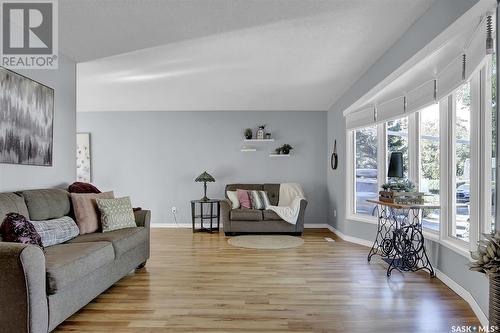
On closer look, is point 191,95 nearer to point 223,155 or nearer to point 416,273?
point 223,155

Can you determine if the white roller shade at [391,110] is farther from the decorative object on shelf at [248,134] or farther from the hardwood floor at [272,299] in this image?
the decorative object on shelf at [248,134]

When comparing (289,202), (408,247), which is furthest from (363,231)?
(289,202)

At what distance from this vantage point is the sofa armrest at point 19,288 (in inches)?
75.9

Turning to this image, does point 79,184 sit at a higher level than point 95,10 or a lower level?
lower

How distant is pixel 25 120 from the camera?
10.5 ft

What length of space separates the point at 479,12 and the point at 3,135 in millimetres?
3830

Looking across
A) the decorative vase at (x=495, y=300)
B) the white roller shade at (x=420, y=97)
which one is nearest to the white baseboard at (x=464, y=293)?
the decorative vase at (x=495, y=300)

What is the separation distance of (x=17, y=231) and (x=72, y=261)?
434mm

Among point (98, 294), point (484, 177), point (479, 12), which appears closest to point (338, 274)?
point (484, 177)

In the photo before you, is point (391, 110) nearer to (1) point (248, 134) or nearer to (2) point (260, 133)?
(2) point (260, 133)

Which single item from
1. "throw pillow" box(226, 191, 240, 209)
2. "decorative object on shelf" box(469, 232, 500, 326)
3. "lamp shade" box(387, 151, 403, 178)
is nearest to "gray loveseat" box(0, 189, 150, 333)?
"throw pillow" box(226, 191, 240, 209)

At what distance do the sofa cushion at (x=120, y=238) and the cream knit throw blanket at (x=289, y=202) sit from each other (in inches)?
107

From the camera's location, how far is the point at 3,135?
291cm

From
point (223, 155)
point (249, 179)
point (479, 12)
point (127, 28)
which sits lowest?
point (249, 179)
